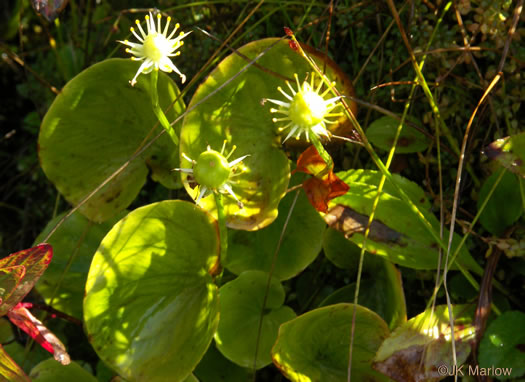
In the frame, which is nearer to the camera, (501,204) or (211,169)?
(211,169)

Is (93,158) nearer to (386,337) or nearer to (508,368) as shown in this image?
(386,337)

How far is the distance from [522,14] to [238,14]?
524mm

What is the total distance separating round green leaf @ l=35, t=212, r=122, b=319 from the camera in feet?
3.09

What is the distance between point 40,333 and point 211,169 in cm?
35

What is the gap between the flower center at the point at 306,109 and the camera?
66cm

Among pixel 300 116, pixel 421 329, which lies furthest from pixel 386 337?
pixel 300 116

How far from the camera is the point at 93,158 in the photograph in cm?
94

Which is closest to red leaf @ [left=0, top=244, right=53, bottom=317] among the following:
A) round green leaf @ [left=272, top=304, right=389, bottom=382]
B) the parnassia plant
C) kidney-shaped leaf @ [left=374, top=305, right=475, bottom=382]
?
the parnassia plant

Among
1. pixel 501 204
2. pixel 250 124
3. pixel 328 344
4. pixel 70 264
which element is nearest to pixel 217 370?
pixel 328 344

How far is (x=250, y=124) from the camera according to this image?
0.86 m

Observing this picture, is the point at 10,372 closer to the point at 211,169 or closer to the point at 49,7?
the point at 211,169

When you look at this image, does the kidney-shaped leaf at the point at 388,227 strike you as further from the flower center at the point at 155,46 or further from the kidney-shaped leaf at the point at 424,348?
the flower center at the point at 155,46

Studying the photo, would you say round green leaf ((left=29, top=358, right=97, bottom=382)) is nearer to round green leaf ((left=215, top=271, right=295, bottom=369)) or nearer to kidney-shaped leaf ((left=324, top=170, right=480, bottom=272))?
round green leaf ((left=215, top=271, right=295, bottom=369))

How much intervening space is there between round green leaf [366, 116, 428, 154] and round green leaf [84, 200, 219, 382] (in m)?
0.32
